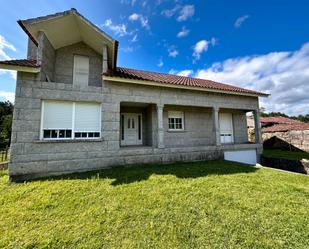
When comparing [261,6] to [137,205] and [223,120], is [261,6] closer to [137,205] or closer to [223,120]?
[223,120]

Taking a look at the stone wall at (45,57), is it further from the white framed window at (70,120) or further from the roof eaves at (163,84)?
the roof eaves at (163,84)

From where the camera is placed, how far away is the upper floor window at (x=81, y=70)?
27.7 ft

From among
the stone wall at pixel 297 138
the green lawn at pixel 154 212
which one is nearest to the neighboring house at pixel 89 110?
the green lawn at pixel 154 212

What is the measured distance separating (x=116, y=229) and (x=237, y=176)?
201 inches

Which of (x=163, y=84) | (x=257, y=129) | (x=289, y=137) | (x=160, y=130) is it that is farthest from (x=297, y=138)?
(x=163, y=84)

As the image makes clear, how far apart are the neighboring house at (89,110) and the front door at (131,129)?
0.07 metres

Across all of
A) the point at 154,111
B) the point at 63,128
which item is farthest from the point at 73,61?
the point at 154,111

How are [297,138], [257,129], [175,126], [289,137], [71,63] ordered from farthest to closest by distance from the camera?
[289,137]
[297,138]
[257,129]
[175,126]
[71,63]

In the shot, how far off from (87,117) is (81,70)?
3335mm

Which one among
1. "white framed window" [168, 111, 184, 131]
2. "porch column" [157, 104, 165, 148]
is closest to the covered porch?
"white framed window" [168, 111, 184, 131]

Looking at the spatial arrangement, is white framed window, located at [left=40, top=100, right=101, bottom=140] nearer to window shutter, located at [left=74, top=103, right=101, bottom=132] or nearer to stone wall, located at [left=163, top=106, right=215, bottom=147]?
window shutter, located at [left=74, top=103, right=101, bottom=132]

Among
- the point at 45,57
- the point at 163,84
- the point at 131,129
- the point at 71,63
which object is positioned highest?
the point at 71,63

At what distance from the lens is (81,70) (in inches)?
336

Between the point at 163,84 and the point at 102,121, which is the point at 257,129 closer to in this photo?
the point at 163,84
